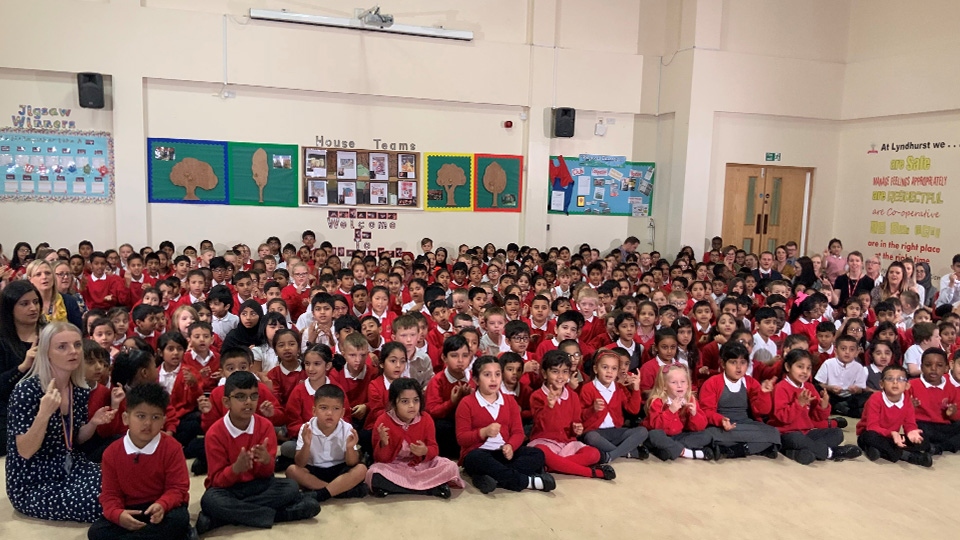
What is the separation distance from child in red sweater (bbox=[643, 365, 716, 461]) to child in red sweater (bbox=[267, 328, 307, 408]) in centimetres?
218

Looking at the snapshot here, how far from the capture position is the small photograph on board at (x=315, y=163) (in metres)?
8.68

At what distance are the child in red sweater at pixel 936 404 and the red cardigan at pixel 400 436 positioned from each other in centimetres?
317

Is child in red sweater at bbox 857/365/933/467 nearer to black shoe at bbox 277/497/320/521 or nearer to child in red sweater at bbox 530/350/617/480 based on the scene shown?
child in red sweater at bbox 530/350/617/480

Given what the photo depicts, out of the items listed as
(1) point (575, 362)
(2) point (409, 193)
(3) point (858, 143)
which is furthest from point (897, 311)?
(2) point (409, 193)

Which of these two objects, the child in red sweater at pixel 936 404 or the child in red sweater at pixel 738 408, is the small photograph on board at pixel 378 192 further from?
the child in red sweater at pixel 936 404

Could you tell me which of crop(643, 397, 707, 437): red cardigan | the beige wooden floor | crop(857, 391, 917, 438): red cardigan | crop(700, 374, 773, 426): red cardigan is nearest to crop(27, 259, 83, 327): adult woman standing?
the beige wooden floor

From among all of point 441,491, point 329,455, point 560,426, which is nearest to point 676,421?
point 560,426

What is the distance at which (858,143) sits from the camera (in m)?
9.72

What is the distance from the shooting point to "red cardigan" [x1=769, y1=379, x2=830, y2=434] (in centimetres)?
422

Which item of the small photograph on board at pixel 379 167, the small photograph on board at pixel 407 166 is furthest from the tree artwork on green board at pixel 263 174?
the small photograph on board at pixel 407 166

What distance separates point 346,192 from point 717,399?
19.7 ft

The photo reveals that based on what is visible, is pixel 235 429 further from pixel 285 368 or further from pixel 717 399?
pixel 717 399

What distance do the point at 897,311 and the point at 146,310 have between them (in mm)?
6127

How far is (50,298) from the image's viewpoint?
417 centimetres
